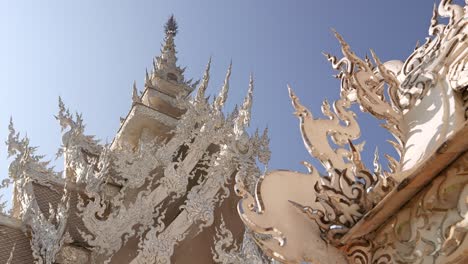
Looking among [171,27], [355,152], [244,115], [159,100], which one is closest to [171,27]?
[171,27]

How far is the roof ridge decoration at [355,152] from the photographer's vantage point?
46.6 inches

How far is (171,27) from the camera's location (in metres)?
13.1

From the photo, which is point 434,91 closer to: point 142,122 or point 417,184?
point 417,184

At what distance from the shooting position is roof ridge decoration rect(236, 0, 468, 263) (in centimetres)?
118

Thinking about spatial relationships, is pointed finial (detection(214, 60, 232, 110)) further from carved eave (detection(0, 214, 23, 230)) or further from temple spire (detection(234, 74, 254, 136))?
carved eave (detection(0, 214, 23, 230))

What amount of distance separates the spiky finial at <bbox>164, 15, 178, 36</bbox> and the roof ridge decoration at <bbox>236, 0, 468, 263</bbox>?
11611mm

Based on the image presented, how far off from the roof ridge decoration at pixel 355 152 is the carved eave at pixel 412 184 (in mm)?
13

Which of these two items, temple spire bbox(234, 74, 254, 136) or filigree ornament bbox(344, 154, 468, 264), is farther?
temple spire bbox(234, 74, 254, 136)

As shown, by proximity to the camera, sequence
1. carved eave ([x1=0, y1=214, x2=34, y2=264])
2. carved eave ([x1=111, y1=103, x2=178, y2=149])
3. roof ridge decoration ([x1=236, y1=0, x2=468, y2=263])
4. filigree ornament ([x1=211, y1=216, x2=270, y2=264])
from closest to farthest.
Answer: roof ridge decoration ([x1=236, y1=0, x2=468, y2=263]), filigree ornament ([x1=211, y1=216, x2=270, y2=264]), carved eave ([x1=0, y1=214, x2=34, y2=264]), carved eave ([x1=111, y1=103, x2=178, y2=149])

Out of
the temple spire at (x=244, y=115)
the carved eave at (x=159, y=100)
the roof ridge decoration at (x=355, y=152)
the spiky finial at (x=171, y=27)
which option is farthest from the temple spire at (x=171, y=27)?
the roof ridge decoration at (x=355, y=152)

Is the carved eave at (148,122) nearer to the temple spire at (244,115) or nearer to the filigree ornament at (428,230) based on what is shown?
the temple spire at (244,115)

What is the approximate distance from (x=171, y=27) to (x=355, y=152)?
12.1 meters

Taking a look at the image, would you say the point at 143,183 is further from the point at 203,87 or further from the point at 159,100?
the point at 159,100

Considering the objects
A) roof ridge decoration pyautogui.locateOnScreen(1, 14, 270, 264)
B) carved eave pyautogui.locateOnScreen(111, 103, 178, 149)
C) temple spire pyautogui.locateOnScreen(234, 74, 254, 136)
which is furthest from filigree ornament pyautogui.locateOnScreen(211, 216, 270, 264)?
carved eave pyautogui.locateOnScreen(111, 103, 178, 149)
